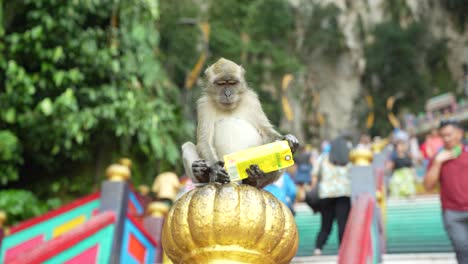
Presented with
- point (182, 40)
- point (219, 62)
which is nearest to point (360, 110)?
point (182, 40)

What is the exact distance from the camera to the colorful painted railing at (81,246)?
10.6 feet

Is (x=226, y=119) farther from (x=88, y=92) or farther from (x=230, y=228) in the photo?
(x=88, y=92)

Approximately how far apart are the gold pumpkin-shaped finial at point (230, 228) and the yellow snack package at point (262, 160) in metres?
0.18

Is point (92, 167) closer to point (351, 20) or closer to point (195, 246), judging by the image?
point (195, 246)

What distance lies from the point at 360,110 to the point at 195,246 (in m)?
28.2

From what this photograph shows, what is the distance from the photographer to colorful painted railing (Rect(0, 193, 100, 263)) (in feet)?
17.0

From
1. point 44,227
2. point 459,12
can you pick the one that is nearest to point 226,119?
A: point 44,227

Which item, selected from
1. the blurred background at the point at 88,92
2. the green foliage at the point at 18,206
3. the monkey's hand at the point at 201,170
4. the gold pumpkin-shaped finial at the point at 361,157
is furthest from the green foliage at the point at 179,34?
the monkey's hand at the point at 201,170

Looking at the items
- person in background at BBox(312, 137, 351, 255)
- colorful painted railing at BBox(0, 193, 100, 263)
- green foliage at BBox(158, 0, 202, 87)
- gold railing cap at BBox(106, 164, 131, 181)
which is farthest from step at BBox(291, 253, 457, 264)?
green foliage at BBox(158, 0, 202, 87)

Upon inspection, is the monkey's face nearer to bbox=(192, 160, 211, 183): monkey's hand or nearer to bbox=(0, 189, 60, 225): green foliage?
bbox=(192, 160, 211, 183): monkey's hand

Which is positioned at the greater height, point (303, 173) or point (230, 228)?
point (230, 228)

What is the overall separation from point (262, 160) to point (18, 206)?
227 inches

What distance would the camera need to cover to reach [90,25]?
7254mm

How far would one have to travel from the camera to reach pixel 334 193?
14.8 feet
